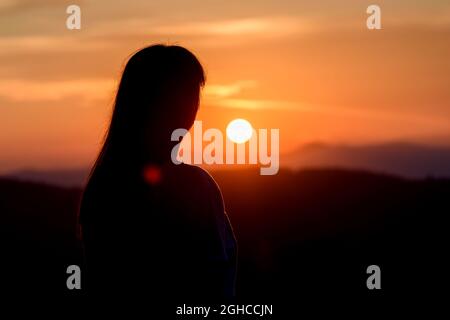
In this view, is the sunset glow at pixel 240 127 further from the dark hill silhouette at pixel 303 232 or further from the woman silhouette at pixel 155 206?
the woman silhouette at pixel 155 206

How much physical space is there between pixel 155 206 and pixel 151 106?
0.35 meters

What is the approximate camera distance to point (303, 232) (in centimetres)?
1280

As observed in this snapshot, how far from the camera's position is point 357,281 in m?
11.3

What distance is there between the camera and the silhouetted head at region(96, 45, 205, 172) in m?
2.68

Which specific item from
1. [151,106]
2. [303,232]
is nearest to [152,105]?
[151,106]

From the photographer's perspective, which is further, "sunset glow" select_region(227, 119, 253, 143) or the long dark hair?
"sunset glow" select_region(227, 119, 253, 143)

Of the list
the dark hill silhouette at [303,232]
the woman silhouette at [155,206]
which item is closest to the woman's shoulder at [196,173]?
the woman silhouette at [155,206]

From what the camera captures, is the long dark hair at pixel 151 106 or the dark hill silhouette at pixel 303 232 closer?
the long dark hair at pixel 151 106

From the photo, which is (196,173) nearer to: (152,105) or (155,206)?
(155,206)

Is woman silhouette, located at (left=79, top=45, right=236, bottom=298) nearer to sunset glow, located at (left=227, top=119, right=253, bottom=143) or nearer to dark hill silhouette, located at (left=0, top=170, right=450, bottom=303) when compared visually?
sunset glow, located at (left=227, top=119, right=253, bottom=143)

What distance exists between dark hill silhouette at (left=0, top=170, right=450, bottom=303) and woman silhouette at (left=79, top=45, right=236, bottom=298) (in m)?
7.60

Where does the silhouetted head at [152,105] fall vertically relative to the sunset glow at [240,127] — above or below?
below

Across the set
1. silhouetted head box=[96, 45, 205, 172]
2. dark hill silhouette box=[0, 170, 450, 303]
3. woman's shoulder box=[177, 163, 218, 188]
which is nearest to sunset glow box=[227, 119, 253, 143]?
dark hill silhouette box=[0, 170, 450, 303]

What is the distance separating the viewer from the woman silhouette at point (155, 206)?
267 cm
